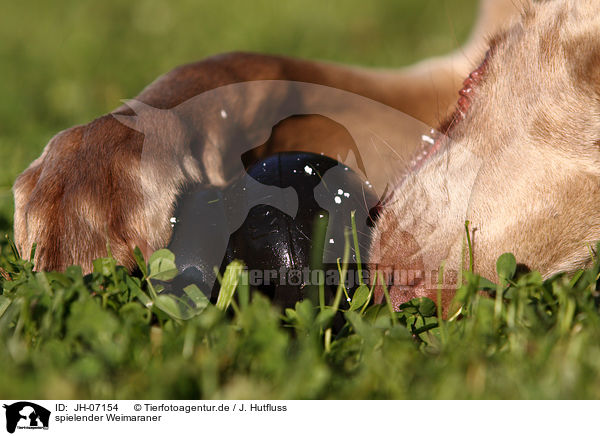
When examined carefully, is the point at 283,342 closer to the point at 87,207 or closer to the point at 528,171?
the point at 87,207

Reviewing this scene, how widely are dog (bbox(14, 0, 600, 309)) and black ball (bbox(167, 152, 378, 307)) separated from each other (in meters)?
0.10

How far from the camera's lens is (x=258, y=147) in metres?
2.37

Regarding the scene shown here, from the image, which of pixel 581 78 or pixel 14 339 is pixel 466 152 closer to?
pixel 581 78

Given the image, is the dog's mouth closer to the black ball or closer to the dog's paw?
the black ball

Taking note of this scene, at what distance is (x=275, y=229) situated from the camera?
5.99ft
